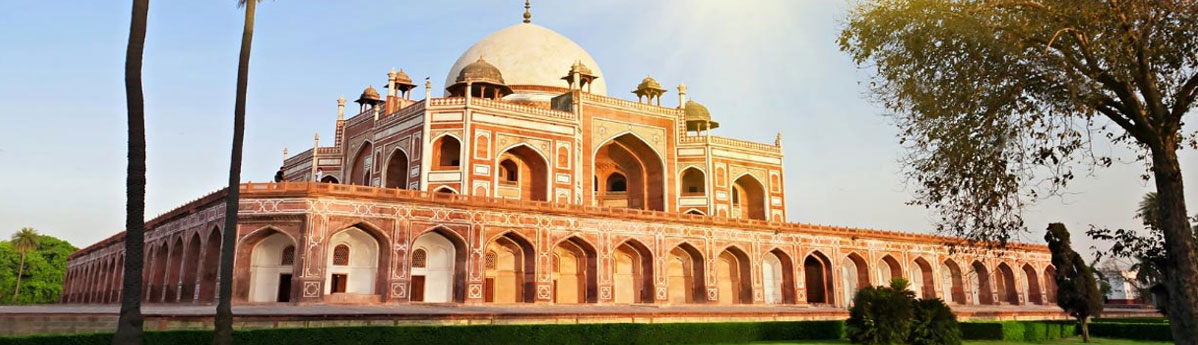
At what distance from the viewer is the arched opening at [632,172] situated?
35.5 meters

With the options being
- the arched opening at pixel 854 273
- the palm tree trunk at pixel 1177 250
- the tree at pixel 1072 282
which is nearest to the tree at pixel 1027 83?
the palm tree trunk at pixel 1177 250

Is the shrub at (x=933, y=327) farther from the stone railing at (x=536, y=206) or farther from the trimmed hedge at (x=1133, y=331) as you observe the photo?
the trimmed hedge at (x=1133, y=331)

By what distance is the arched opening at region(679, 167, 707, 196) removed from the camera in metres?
37.7

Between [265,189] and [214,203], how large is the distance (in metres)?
Answer: 2.30

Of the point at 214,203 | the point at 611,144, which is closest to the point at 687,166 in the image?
the point at 611,144

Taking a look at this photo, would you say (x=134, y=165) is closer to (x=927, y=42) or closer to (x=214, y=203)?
(x=927, y=42)

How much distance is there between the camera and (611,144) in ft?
116

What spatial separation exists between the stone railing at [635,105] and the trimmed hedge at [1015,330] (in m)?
18.2

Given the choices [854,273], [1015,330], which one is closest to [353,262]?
[1015,330]

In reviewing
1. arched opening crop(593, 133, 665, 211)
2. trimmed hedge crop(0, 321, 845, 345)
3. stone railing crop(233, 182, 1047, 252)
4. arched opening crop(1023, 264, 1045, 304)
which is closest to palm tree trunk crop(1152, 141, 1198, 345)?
stone railing crop(233, 182, 1047, 252)

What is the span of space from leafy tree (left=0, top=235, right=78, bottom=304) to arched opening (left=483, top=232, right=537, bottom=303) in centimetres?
3968

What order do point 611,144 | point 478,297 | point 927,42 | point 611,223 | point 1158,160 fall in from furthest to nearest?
point 611,144
point 611,223
point 478,297
point 927,42
point 1158,160

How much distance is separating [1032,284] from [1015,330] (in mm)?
22790

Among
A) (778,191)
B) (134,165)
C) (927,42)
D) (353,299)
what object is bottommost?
(353,299)
